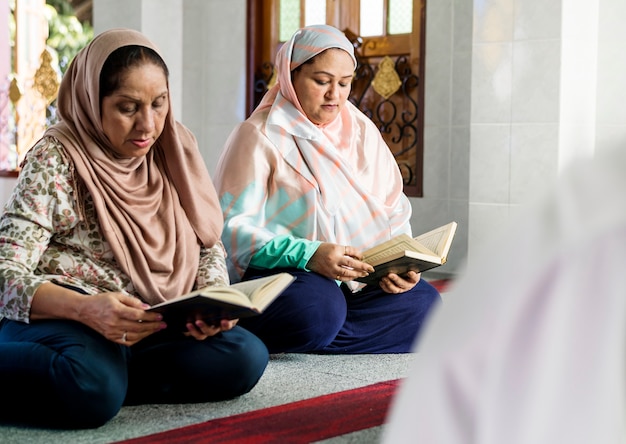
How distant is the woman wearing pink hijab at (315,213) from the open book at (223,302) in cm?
68

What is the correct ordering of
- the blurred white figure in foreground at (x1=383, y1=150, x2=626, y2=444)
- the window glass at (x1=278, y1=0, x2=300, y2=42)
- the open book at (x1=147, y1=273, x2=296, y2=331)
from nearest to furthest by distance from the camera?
the blurred white figure in foreground at (x1=383, y1=150, x2=626, y2=444)
the open book at (x1=147, y1=273, x2=296, y2=331)
the window glass at (x1=278, y1=0, x2=300, y2=42)

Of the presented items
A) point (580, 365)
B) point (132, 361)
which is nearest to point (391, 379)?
point (132, 361)

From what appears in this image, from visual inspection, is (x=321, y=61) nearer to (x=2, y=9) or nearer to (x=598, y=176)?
(x=598, y=176)

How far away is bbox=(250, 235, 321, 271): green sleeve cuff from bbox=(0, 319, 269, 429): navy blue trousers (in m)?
0.53

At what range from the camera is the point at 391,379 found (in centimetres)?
237

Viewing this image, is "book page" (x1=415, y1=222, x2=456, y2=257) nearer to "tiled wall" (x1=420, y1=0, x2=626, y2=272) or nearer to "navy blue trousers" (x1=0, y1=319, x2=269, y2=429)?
"navy blue trousers" (x1=0, y1=319, x2=269, y2=429)

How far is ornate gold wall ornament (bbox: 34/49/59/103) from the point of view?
6652 mm

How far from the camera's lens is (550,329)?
14.2 inches

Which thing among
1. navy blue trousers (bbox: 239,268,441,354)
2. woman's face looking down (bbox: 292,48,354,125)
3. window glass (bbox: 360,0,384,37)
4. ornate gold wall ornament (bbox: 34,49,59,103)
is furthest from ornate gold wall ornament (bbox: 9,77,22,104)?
navy blue trousers (bbox: 239,268,441,354)

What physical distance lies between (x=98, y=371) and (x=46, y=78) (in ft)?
17.3

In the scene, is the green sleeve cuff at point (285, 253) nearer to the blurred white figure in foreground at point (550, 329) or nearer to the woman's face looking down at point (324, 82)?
the woman's face looking down at point (324, 82)

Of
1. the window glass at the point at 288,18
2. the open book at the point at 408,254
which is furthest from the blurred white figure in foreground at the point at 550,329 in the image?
the window glass at the point at 288,18

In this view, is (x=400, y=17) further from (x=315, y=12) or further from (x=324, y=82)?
(x=324, y=82)

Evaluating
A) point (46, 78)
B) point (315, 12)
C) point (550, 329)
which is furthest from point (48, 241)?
point (46, 78)
